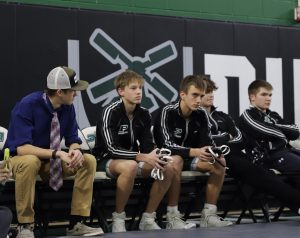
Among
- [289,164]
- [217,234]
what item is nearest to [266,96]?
[289,164]

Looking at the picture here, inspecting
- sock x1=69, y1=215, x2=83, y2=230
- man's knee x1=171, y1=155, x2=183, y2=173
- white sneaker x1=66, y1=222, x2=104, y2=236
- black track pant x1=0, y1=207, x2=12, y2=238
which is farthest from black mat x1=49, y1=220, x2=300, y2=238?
black track pant x1=0, y1=207, x2=12, y2=238

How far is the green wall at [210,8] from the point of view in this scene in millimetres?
6809

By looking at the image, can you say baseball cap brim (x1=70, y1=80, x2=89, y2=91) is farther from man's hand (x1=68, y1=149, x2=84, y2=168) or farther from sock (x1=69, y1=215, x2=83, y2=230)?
sock (x1=69, y1=215, x2=83, y2=230)

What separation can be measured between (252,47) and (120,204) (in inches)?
130

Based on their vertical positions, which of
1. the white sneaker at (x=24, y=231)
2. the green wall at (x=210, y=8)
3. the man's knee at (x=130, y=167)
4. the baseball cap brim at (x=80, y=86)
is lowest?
the white sneaker at (x=24, y=231)

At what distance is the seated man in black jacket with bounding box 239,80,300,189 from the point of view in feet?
18.7

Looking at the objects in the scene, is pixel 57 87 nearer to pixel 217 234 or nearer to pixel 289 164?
pixel 217 234

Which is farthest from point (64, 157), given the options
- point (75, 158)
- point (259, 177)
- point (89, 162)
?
point (259, 177)

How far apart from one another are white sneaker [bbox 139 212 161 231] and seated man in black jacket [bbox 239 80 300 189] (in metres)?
1.20

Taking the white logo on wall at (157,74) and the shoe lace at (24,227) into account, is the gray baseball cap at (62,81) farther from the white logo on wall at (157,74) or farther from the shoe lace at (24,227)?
the white logo on wall at (157,74)

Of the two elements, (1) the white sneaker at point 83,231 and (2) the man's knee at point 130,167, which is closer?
(1) the white sneaker at point 83,231

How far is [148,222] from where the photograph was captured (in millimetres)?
4992

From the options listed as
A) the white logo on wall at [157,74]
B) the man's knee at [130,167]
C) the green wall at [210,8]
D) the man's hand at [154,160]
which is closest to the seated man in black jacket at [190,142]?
the man's hand at [154,160]

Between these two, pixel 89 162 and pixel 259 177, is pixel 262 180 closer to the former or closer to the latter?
pixel 259 177
